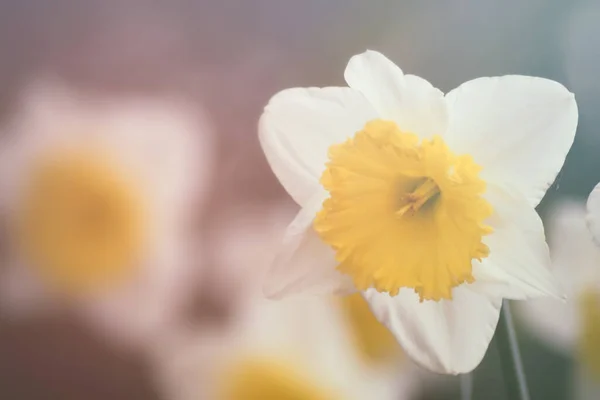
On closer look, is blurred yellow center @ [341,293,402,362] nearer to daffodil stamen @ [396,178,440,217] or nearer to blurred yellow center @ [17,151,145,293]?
daffodil stamen @ [396,178,440,217]

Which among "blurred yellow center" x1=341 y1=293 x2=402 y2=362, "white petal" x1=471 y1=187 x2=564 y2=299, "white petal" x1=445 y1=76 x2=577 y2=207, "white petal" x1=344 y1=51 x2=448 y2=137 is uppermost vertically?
"white petal" x1=344 y1=51 x2=448 y2=137

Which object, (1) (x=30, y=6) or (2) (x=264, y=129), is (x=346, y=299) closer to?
(2) (x=264, y=129)

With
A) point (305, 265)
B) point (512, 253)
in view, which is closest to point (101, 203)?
point (305, 265)

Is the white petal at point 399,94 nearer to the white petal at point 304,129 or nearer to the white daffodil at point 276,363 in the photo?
the white petal at point 304,129

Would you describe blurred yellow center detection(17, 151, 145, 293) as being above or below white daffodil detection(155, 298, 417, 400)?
above

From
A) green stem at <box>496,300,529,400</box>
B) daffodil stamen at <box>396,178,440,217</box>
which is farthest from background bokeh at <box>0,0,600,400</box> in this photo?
daffodil stamen at <box>396,178,440,217</box>

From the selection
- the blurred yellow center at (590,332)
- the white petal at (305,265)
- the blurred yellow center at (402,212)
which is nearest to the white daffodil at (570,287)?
the blurred yellow center at (590,332)
